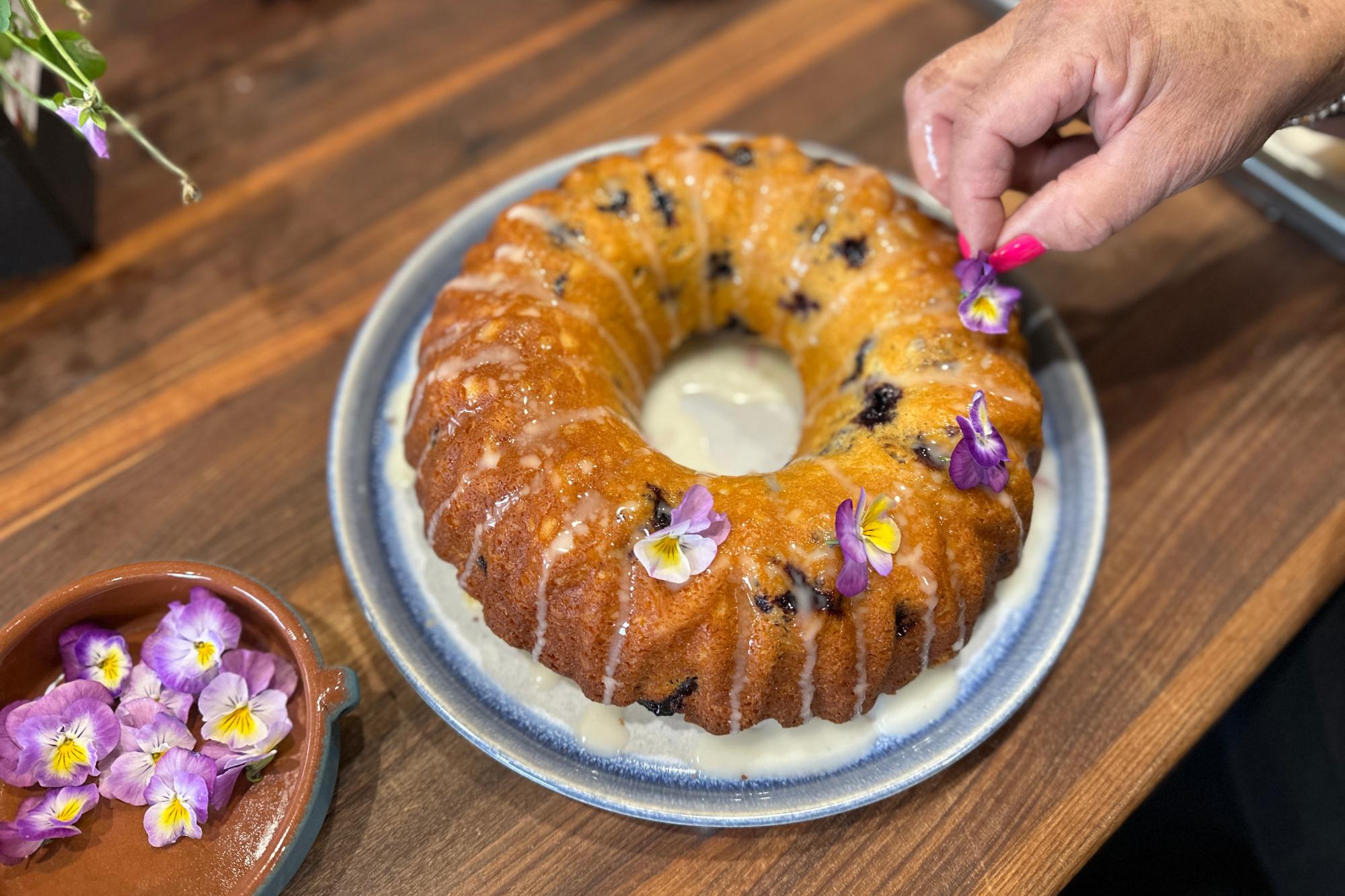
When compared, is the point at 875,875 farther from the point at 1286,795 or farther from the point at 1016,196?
the point at 1016,196

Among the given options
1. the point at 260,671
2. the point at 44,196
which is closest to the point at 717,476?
the point at 260,671

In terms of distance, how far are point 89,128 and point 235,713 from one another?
996 millimetres

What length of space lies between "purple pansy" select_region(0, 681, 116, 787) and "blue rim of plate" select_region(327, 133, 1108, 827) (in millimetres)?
447

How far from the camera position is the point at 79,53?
171cm

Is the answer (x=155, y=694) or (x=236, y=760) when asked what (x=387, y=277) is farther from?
(x=236, y=760)

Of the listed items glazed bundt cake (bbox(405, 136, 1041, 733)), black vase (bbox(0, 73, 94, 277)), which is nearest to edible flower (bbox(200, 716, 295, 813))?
glazed bundt cake (bbox(405, 136, 1041, 733))

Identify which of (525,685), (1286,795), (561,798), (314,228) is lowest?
(1286,795)

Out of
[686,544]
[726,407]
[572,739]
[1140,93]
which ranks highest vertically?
[1140,93]

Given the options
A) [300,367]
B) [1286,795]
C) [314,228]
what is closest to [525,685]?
[300,367]

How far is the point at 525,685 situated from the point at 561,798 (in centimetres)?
22

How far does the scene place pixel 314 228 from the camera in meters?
2.32

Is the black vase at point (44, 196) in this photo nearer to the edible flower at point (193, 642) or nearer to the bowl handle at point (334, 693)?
the edible flower at point (193, 642)

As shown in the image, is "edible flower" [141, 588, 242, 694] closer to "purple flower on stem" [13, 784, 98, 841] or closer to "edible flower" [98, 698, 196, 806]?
"edible flower" [98, 698, 196, 806]

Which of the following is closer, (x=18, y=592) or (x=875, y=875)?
(x=875, y=875)
